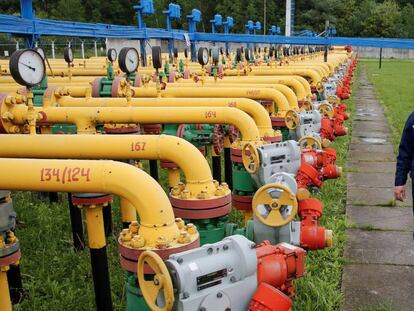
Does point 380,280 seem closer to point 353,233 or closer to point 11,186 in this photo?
point 353,233

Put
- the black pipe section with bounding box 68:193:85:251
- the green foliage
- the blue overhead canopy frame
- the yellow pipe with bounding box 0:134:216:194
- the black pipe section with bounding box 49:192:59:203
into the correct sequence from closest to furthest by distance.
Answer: the yellow pipe with bounding box 0:134:216:194 → the black pipe section with bounding box 68:193:85:251 → the black pipe section with bounding box 49:192:59:203 → the blue overhead canopy frame → the green foliage

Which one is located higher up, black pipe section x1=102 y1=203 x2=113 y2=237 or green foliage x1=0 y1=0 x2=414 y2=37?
green foliage x1=0 y1=0 x2=414 y2=37

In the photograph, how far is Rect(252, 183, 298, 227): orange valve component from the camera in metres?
2.64

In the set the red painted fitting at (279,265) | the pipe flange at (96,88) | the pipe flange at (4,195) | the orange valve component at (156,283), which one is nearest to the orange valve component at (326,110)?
the pipe flange at (96,88)

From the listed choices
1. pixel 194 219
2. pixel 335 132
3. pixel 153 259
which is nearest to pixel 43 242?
pixel 194 219

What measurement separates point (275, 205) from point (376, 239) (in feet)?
6.75

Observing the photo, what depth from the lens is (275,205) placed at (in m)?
2.68

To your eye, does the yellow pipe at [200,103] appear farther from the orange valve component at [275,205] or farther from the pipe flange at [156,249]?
the pipe flange at [156,249]

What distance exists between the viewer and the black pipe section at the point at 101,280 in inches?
118

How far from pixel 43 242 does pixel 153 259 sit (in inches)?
117

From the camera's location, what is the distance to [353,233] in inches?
178

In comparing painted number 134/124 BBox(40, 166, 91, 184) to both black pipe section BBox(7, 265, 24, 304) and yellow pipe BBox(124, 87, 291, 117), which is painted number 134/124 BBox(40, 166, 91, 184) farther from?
yellow pipe BBox(124, 87, 291, 117)

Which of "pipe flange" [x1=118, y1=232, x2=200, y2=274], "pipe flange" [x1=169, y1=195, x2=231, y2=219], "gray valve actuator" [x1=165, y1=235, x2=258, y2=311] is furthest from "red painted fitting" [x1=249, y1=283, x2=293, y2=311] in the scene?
"pipe flange" [x1=169, y1=195, x2=231, y2=219]

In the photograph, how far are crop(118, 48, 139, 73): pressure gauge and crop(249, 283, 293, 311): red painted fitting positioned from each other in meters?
2.94
